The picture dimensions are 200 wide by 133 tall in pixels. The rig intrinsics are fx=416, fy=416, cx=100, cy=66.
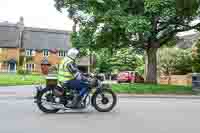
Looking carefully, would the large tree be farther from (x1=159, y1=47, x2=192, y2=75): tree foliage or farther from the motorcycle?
(x1=159, y1=47, x2=192, y2=75): tree foliage

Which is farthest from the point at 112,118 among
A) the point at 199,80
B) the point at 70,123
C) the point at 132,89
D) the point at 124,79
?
the point at 124,79

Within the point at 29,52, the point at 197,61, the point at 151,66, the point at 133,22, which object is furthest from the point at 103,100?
the point at 29,52

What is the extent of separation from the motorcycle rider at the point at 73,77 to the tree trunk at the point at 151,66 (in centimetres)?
1734

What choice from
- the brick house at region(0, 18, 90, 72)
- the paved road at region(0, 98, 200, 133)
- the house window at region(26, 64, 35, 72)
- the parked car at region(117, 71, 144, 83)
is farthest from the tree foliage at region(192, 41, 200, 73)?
the house window at region(26, 64, 35, 72)

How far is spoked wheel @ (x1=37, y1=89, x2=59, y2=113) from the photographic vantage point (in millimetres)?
11227

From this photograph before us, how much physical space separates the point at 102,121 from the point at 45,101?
6.99ft

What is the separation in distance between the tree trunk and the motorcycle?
17.0 metres

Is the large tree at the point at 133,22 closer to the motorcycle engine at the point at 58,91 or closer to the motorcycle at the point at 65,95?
the motorcycle at the point at 65,95

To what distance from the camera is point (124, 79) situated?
40.4m

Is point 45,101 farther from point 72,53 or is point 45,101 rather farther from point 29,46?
point 29,46

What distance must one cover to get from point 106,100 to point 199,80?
42.9 ft

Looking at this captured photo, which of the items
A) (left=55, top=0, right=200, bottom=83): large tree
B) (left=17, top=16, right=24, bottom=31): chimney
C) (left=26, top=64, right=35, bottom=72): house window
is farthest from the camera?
(left=17, top=16, right=24, bottom=31): chimney

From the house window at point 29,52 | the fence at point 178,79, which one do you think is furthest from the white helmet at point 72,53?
the house window at point 29,52

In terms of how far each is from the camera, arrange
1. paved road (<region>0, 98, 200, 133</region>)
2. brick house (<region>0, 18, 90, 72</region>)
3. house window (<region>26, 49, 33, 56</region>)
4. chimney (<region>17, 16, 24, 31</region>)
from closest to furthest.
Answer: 1. paved road (<region>0, 98, 200, 133</region>)
2. brick house (<region>0, 18, 90, 72</region>)
3. chimney (<region>17, 16, 24, 31</region>)
4. house window (<region>26, 49, 33, 56</region>)
